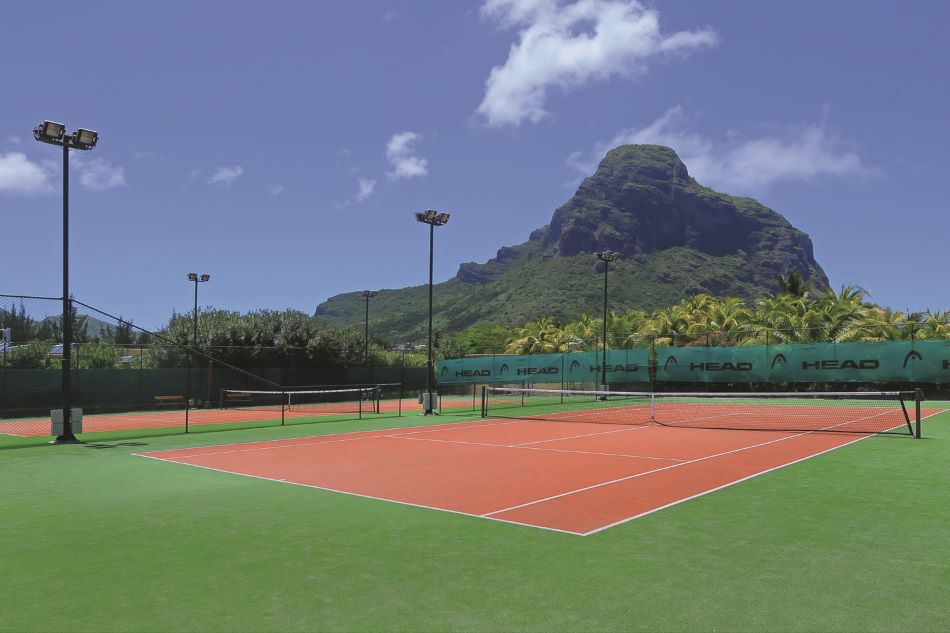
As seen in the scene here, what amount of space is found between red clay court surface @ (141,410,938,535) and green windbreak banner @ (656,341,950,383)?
19230 millimetres

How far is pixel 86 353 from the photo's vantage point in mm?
34562

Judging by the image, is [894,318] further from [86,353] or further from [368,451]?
[86,353]

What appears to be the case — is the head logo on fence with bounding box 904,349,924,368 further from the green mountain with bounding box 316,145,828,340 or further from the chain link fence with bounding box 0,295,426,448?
the green mountain with bounding box 316,145,828,340

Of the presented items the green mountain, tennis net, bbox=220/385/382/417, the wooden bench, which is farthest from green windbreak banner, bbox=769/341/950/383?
the green mountain

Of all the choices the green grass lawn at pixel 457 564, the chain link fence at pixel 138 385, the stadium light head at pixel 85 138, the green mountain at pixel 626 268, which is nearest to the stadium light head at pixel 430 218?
the chain link fence at pixel 138 385

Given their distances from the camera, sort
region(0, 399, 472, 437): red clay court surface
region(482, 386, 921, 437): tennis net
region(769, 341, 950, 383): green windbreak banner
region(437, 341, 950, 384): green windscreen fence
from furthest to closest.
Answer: region(437, 341, 950, 384): green windscreen fence < region(769, 341, 950, 383): green windbreak banner < region(0, 399, 472, 437): red clay court surface < region(482, 386, 921, 437): tennis net

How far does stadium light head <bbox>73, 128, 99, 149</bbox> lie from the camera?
18906mm

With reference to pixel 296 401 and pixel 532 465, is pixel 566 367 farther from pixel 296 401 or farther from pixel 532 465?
pixel 532 465

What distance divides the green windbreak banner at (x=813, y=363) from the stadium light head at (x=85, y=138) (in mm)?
31976

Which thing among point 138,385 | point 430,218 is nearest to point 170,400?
point 138,385

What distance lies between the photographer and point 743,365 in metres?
40.1

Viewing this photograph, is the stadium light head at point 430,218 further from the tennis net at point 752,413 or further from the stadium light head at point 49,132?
the stadium light head at point 49,132

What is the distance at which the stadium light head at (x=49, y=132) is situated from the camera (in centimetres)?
1827

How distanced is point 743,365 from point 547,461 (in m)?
29.1
